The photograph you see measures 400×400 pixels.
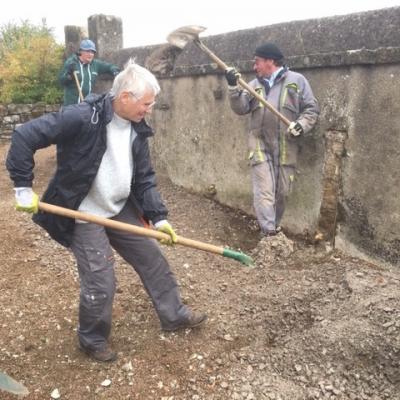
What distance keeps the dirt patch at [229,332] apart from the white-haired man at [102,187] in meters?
0.26

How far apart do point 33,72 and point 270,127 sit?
7.25 metres

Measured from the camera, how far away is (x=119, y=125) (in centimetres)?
300

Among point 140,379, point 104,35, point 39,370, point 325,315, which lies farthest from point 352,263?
point 104,35

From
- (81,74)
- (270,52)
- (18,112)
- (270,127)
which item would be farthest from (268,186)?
(18,112)

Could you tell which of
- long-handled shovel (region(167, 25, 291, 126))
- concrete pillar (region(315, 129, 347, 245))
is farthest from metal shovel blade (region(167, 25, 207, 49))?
concrete pillar (region(315, 129, 347, 245))

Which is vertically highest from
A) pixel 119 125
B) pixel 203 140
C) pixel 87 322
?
pixel 119 125

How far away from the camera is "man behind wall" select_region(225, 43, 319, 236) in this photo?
186 inches

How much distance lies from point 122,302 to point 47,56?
25.4 feet

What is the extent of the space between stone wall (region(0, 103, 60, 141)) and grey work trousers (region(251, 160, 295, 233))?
7.29 meters

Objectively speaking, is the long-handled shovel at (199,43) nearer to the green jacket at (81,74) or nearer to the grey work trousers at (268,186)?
the grey work trousers at (268,186)

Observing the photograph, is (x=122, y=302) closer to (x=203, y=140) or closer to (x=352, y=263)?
(x=352, y=263)

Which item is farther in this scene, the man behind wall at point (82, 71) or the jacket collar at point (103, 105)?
the man behind wall at point (82, 71)

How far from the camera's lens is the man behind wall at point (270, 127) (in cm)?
473

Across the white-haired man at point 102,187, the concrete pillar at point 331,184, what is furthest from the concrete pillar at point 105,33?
the white-haired man at point 102,187
